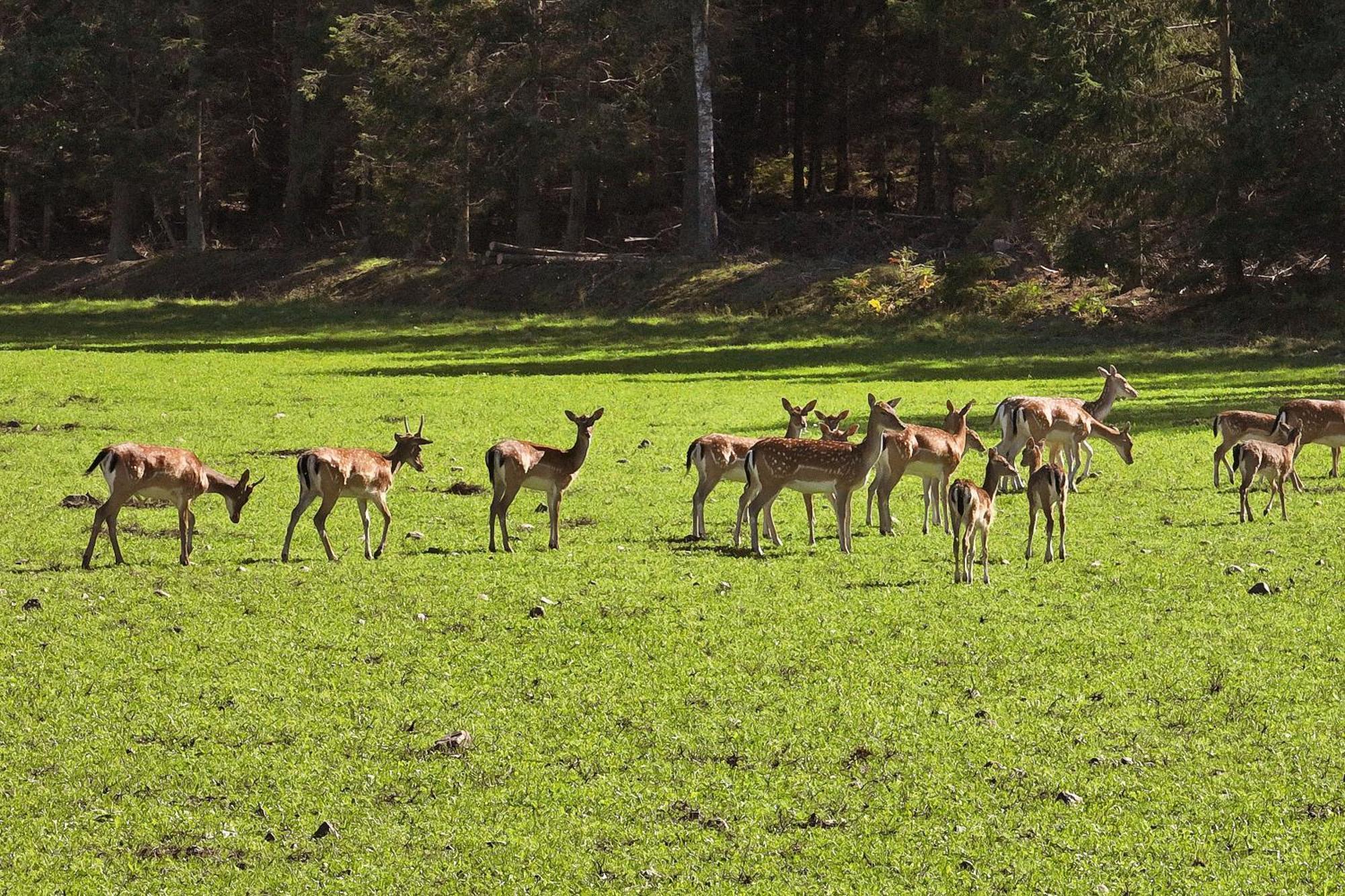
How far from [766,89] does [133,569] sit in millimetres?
48706

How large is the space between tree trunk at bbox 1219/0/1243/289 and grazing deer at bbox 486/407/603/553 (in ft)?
93.7

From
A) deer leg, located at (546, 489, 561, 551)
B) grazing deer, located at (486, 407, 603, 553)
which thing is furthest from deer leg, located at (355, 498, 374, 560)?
deer leg, located at (546, 489, 561, 551)

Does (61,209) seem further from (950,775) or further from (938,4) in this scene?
(950,775)

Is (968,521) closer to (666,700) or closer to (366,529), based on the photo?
(666,700)

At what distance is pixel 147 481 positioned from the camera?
1372 cm

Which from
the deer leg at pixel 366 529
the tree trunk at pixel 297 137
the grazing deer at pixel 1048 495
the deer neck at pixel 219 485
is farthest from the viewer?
the tree trunk at pixel 297 137

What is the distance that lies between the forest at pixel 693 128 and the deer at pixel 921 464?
25.2 meters

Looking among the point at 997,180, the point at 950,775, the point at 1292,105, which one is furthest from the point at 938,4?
the point at 950,775

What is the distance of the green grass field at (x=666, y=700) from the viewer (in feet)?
24.9

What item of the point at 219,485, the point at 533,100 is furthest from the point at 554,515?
the point at 533,100

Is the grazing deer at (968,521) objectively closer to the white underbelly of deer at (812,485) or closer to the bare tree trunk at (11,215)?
the white underbelly of deer at (812,485)

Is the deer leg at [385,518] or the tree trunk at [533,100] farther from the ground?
the tree trunk at [533,100]

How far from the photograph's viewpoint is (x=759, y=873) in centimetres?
738

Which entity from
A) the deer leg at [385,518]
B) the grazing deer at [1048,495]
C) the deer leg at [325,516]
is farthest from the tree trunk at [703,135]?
the deer leg at [325,516]
